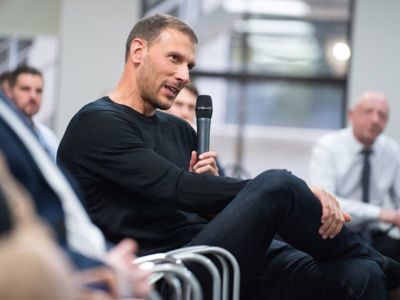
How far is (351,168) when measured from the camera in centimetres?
470

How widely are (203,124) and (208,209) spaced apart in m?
0.29

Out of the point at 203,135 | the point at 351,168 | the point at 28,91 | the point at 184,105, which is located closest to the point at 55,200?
the point at 203,135

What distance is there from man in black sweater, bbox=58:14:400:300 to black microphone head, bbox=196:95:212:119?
102 mm

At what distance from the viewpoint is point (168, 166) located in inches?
93.4

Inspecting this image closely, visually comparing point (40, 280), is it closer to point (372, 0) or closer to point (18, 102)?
point (18, 102)

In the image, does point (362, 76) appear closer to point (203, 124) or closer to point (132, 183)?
point (203, 124)

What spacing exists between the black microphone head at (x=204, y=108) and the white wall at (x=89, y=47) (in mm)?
4255

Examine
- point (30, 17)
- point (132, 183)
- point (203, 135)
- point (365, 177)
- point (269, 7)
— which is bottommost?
point (365, 177)

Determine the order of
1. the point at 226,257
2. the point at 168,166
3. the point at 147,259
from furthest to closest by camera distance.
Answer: the point at 168,166, the point at 226,257, the point at 147,259

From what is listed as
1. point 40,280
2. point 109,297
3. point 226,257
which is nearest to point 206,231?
point 226,257

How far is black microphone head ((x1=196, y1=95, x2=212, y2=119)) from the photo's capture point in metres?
2.59

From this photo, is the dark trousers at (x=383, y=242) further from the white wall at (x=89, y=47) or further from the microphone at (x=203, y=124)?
the white wall at (x=89, y=47)

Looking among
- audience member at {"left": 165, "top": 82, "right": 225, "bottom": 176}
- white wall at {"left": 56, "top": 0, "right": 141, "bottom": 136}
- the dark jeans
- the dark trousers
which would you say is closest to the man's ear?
the dark jeans

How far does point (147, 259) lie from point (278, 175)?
1.71 feet
